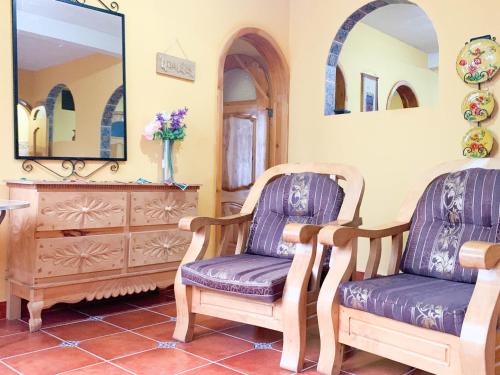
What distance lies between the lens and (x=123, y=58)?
358cm

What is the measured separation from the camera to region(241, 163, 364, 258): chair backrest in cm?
276

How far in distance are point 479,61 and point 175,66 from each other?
2161mm

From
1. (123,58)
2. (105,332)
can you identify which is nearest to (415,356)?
(105,332)

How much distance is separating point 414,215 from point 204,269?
3.56 feet

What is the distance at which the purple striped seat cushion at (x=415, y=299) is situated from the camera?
6.04 ft

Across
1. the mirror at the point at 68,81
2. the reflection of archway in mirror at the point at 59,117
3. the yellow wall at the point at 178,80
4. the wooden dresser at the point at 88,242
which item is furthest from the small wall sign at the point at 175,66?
the wooden dresser at the point at 88,242

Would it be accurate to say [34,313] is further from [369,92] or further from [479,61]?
[369,92]

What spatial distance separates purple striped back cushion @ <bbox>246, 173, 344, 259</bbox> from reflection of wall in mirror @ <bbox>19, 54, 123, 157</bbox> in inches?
48.6

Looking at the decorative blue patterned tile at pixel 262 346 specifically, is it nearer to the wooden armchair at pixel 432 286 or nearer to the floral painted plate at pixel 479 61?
the wooden armchair at pixel 432 286

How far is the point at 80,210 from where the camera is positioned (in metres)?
3.00

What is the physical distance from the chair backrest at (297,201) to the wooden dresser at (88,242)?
67cm

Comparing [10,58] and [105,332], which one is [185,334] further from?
[10,58]

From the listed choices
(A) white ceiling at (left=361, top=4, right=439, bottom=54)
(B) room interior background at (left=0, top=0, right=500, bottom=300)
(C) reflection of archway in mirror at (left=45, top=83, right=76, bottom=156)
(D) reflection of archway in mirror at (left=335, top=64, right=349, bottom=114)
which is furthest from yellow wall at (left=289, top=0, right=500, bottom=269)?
(C) reflection of archway in mirror at (left=45, top=83, right=76, bottom=156)

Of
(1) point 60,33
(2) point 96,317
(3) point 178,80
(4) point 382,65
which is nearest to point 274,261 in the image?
(2) point 96,317
